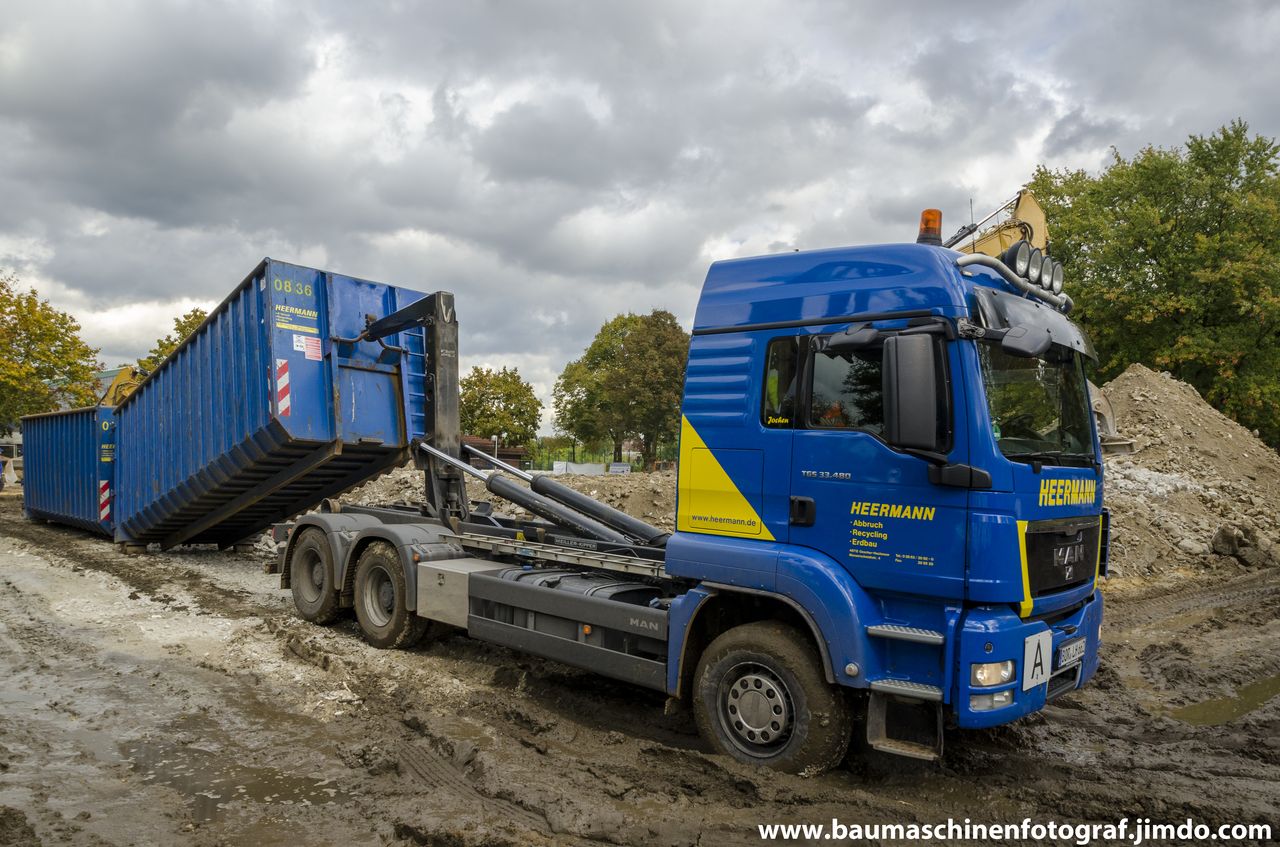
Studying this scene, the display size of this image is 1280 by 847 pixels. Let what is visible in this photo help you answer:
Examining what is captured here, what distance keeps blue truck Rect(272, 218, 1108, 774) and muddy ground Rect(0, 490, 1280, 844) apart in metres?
0.46

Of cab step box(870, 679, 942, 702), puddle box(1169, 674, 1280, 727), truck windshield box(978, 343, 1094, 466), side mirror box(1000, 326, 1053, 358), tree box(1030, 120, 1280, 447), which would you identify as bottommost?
puddle box(1169, 674, 1280, 727)

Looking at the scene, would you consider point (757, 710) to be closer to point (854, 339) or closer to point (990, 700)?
point (990, 700)

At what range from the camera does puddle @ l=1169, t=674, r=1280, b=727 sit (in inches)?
239

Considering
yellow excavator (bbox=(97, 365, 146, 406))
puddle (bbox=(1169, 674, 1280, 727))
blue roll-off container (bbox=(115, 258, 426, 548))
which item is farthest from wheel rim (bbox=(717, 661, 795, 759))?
yellow excavator (bbox=(97, 365, 146, 406))

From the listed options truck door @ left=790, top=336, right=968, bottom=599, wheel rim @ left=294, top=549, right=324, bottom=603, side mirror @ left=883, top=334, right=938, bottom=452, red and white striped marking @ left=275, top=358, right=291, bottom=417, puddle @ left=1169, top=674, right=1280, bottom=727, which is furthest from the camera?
red and white striped marking @ left=275, top=358, right=291, bottom=417

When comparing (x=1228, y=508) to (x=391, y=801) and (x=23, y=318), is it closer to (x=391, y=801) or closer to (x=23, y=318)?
(x=391, y=801)

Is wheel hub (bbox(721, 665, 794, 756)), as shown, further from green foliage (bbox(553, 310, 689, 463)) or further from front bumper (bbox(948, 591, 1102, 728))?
green foliage (bbox(553, 310, 689, 463))

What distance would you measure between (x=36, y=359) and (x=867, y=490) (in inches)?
1365

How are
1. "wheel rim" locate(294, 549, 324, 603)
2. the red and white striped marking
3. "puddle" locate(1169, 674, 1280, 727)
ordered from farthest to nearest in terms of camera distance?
the red and white striped marking, "wheel rim" locate(294, 549, 324, 603), "puddle" locate(1169, 674, 1280, 727)

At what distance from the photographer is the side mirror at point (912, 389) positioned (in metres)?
3.99

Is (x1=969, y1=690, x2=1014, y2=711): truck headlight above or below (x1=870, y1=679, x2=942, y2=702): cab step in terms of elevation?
below

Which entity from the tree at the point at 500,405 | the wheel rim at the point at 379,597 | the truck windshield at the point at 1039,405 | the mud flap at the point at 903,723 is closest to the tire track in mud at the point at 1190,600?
the truck windshield at the point at 1039,405

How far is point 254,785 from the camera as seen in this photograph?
452cm

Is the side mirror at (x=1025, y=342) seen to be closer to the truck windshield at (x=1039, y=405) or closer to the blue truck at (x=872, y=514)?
the blue truck at (x=872, y=514)
